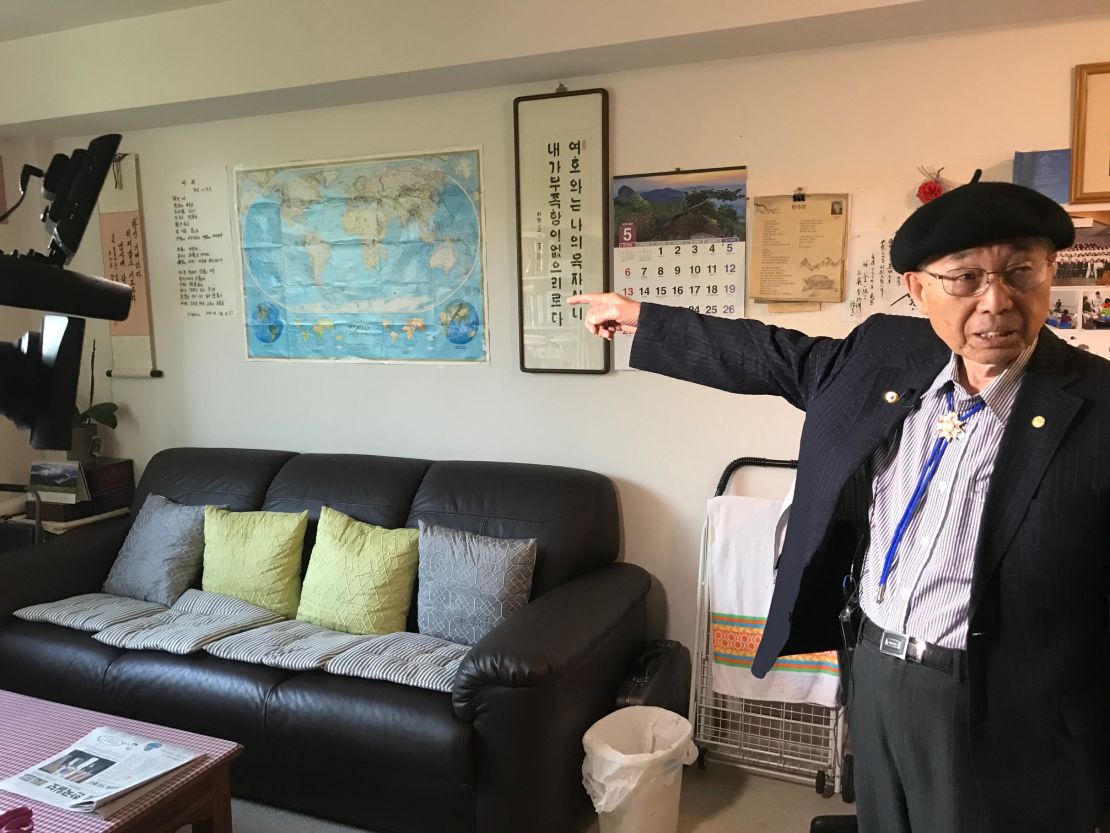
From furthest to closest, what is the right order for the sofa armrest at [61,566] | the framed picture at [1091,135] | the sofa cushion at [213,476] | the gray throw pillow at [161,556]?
the sofa cushion at [213,476] < the gray throw pillow at [161,556] < the sofa armrest at [61,566] < the framed picture at [1091,135]

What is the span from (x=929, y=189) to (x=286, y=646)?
226 cm

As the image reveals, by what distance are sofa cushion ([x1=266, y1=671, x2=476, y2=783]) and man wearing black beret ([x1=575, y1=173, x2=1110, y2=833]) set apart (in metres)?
1.07

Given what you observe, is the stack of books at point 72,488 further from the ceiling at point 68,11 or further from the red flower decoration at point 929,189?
the red flower decoration at point 929,189

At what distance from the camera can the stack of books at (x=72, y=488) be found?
332 centimetres

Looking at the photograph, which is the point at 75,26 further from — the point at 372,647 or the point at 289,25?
the point at 372,647

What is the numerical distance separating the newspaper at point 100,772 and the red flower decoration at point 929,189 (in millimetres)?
2361

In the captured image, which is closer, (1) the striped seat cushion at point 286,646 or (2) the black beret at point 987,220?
(2) the black beret at point 987,220

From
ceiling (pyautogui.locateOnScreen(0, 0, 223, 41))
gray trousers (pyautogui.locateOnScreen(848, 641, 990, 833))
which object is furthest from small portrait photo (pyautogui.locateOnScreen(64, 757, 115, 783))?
ceiling (pyautogui.locateOnScreen(0, 0, 223, 41))

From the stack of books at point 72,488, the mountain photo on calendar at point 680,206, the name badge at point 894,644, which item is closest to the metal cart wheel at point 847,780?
the name badge at point 894,644

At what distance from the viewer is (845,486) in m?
1.27

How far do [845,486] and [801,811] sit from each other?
60.6 inches

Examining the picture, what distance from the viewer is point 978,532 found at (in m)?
1.12

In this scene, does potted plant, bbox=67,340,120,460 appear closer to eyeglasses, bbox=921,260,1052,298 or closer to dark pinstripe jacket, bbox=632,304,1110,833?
dark pinstripe jacket, bbox=632,304,1110,833

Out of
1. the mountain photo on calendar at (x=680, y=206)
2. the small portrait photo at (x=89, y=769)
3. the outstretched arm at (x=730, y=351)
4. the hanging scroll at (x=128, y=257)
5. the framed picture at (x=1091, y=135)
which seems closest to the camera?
the outstretched arm at (x=730, y=351)
